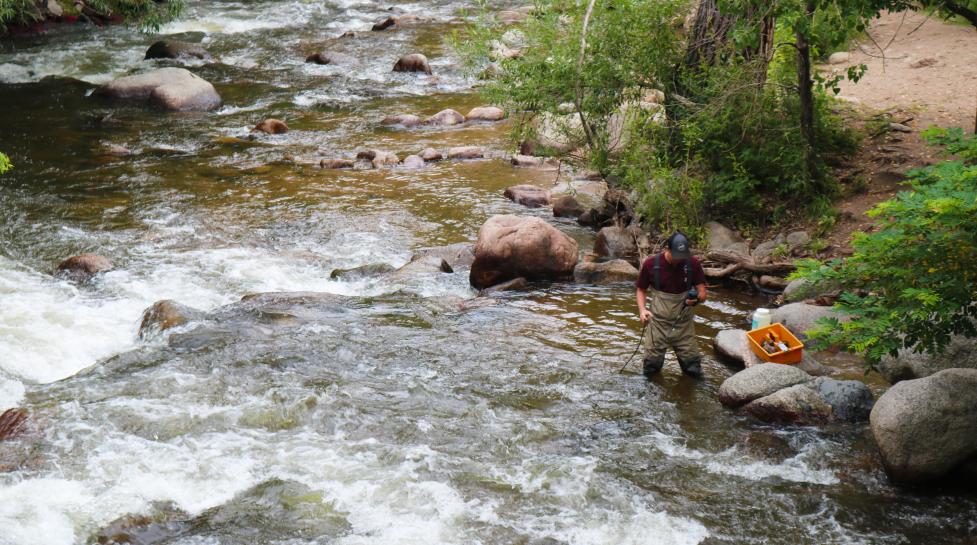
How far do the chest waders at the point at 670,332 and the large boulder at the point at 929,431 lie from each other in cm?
200

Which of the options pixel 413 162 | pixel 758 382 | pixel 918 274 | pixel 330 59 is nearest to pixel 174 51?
pixel 330 59

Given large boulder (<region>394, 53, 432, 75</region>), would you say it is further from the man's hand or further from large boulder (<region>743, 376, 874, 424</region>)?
large boulder (<region>743, 376, 874, 424</region>)

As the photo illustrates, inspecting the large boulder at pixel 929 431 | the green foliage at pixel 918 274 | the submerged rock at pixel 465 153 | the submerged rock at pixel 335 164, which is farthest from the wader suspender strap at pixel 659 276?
the submerged rock at pixel 335 164

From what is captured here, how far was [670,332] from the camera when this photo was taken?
8.30 meters

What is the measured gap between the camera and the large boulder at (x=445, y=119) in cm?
1828

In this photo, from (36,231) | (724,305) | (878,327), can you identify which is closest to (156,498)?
(878,327)

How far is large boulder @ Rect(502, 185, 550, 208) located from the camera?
13.9 metres

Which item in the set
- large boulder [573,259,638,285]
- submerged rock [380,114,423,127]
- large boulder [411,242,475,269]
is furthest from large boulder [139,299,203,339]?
submerged rock [380,114,423,127]

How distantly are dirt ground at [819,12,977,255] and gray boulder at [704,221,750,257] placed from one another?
1048 millimetres

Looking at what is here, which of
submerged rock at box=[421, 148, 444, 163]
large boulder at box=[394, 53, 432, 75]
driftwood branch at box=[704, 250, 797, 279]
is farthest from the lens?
large boulder at box=[394, 53, 432, 75]

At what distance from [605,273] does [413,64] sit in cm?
1260

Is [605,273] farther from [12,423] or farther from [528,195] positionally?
[12,423]

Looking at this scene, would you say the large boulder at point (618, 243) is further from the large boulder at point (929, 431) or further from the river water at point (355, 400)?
the large boulder at point (929, 431)

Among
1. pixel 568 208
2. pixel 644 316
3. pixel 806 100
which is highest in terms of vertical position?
pixel 806 100
